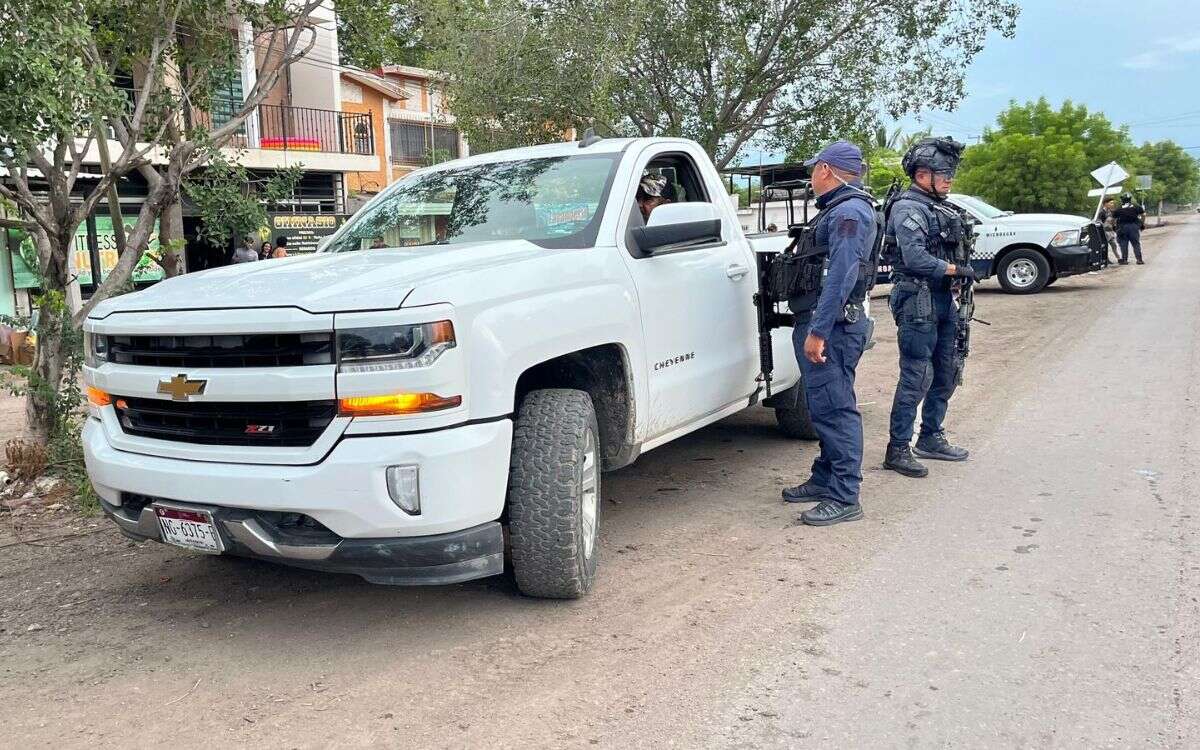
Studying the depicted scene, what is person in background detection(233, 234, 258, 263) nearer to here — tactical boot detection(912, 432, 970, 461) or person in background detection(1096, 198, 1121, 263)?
tactical boot detection(912, 432, 970, 461)

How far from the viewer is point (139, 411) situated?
3633mm

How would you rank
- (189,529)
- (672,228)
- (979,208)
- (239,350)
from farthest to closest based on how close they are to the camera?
(979,208) < (672,228) < (189,529) < (239,350)

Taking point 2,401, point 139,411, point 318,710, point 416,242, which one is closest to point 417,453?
point 318,710

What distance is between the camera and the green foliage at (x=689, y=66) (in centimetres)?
1434

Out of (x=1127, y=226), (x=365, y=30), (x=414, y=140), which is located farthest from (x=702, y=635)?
(x=414, y=140)

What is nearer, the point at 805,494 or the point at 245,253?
the point at 805,494

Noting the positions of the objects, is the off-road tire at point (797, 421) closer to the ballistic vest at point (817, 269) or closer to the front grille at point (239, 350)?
the ballistic vest at point (817, 269)

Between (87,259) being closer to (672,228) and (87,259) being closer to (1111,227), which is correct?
(672,228)

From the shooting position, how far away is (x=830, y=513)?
491 centimetres

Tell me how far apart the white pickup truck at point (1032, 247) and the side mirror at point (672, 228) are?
512 inches

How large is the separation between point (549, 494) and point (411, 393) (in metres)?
0.70

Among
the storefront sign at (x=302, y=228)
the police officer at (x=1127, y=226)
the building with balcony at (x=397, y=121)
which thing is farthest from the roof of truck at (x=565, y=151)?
the police officer at (x=1127, y=226)

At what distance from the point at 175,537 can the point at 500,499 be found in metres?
1.19

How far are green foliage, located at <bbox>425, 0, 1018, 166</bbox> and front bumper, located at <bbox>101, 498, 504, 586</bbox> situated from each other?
463 inches
